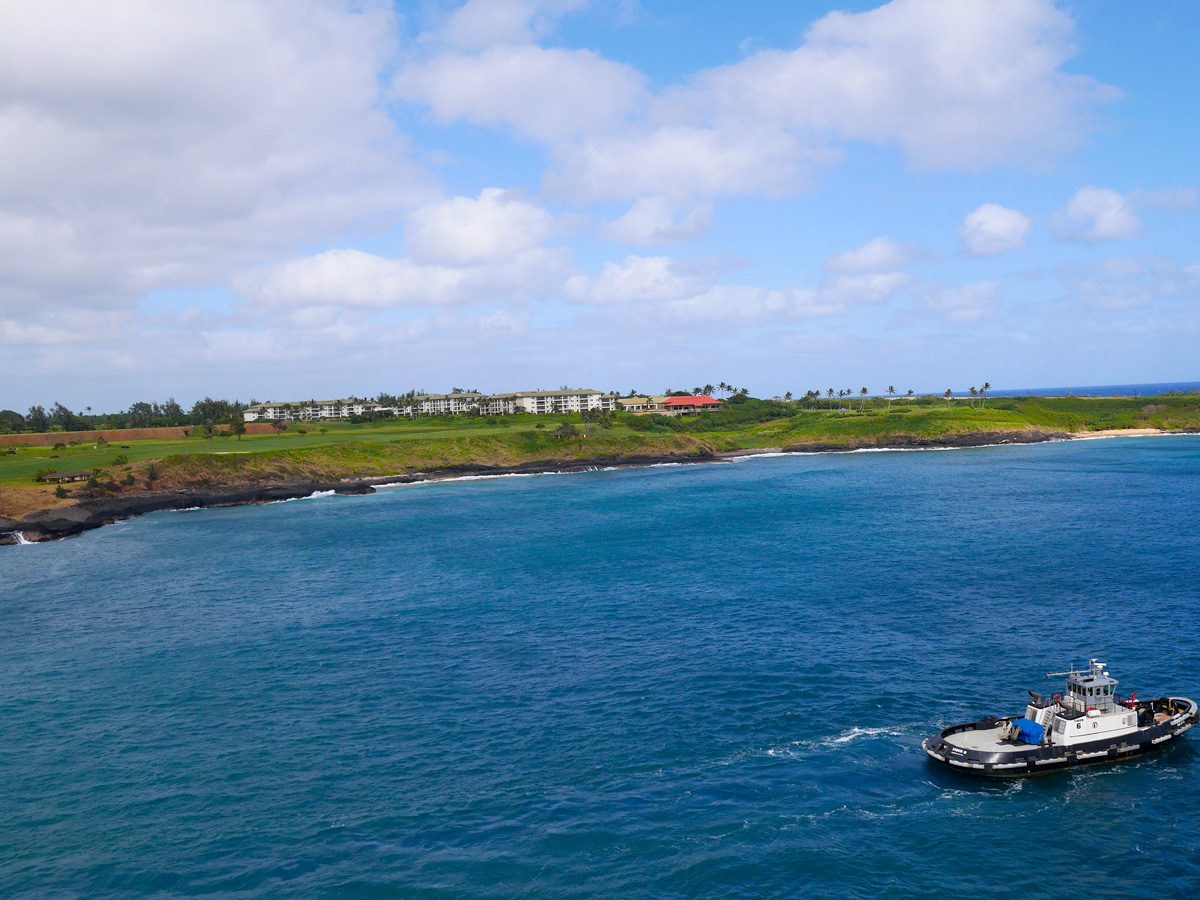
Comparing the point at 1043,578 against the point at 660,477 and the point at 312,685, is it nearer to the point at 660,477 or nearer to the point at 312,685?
the point at 312,685

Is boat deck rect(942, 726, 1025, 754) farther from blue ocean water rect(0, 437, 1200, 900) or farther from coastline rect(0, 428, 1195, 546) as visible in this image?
coastline rect(0, 428, 1195, 546)

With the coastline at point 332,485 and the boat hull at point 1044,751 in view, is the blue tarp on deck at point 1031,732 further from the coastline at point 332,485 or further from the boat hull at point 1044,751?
the coastline at point 332,485

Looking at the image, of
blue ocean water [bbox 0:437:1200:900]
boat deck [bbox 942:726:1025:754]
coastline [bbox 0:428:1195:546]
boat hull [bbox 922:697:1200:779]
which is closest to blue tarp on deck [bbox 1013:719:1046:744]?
boat hull [bbox 922:697:1200:779]

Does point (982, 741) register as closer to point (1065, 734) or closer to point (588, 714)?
point (1065, 734)

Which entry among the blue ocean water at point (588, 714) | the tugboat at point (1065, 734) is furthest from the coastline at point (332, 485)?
the tugboat at point (1065, 734)

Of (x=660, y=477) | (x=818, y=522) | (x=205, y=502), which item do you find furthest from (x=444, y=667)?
(x=660, y=477)

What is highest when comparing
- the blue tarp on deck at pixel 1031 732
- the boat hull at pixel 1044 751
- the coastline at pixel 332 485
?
the coastline at pixel 332 485

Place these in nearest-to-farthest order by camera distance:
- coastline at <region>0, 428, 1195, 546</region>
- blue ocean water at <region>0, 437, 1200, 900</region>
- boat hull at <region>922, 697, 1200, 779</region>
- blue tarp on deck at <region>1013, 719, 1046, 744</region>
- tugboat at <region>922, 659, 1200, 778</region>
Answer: blue ocean water at <region>0, 437, 1200, 900</region> → boat hull at <region>922, 697, 1200, 779</region> → tugboat at <region>922, 659, 1200, 778</region> → blue tarp on deck at <region>1013, 719, 1046, 744</region> → coastline at <region>0, 428, 1195, 546</region>
